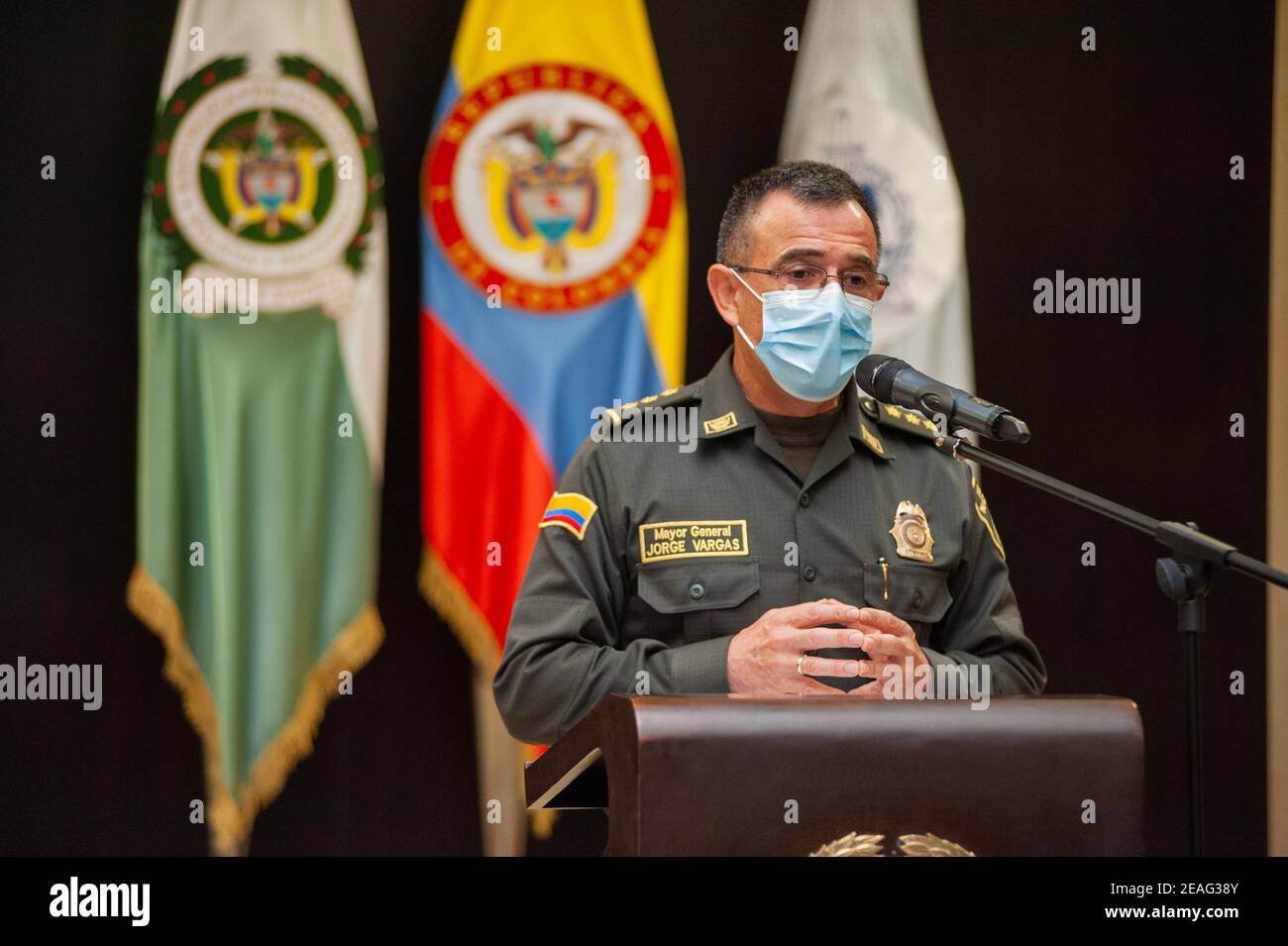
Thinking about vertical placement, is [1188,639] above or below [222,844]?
above

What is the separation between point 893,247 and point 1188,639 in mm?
2133

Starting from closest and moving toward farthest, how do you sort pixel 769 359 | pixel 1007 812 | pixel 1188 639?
pixel 1007 812, pixel 1188 639, pixel 769 359

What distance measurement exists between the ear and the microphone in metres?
0.68

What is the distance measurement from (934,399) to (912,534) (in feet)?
2.44

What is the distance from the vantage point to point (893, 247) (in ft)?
12.0

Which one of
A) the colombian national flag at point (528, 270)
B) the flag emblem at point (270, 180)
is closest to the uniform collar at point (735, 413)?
the colombian national flag at point (528, 270)

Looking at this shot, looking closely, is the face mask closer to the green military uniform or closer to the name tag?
the green military uniform

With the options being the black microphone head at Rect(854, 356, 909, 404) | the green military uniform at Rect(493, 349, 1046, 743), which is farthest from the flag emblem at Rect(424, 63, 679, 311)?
the black microphone head at Rect(854, 356, 909, 404)

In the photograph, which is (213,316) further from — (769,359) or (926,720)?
(926,720)

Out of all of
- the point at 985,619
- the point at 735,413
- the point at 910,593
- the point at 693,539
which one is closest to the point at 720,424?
the point at 735,413

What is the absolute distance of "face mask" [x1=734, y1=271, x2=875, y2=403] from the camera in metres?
2.59

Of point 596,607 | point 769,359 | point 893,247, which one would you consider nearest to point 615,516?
point 596,607

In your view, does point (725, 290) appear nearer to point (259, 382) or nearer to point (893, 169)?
point (893, 169)

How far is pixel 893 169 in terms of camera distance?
364cm
